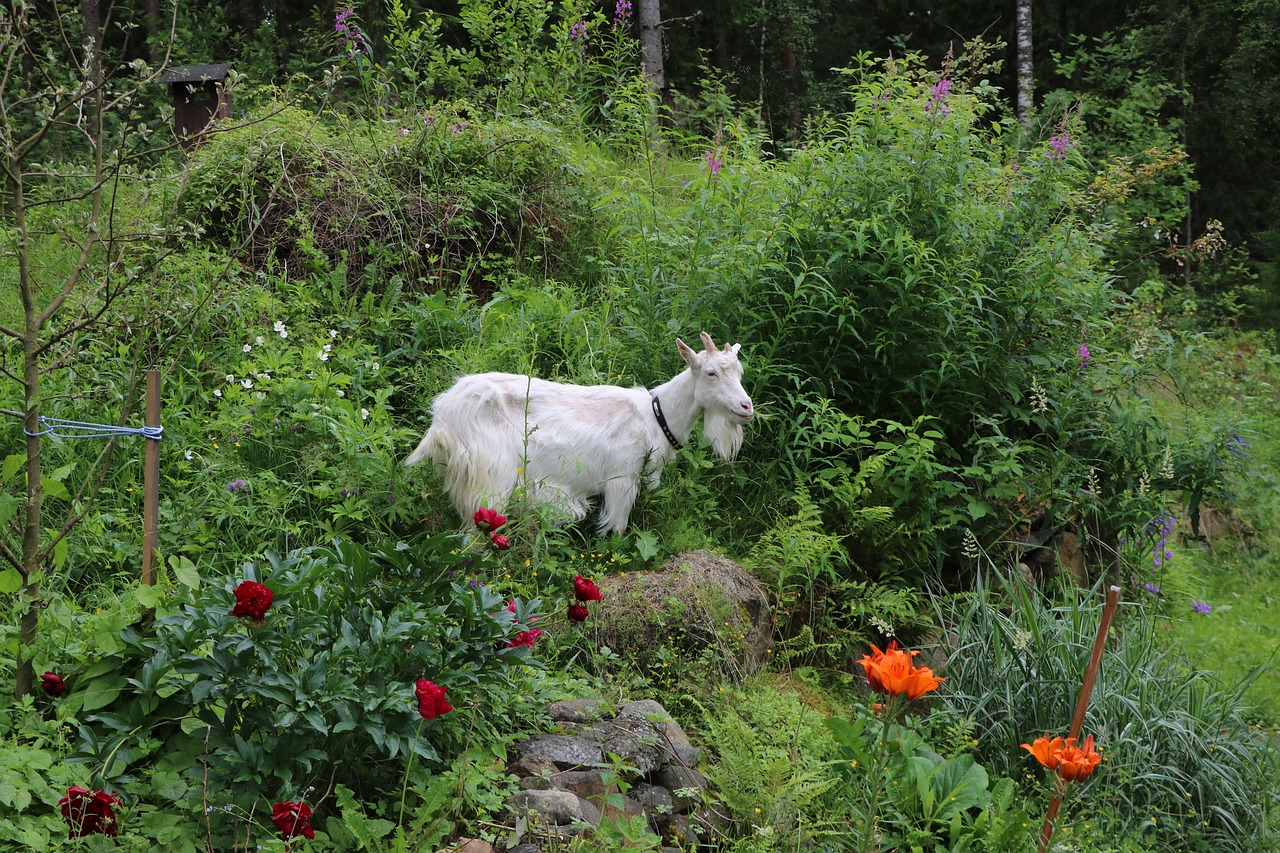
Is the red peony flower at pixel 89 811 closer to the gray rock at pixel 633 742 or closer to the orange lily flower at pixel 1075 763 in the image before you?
the gray rock at pixel 633 742

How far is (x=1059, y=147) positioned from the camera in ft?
19.2

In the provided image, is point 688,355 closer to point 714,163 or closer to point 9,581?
point 714,163

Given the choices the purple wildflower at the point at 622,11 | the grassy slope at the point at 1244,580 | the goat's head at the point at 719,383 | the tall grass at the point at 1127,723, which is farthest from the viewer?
the purple wildflower at the point at 622,11

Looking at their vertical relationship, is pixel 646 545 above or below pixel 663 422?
below

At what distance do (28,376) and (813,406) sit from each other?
11.5 ft

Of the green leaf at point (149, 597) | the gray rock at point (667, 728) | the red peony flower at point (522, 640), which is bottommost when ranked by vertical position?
the gray rock at point (667, 728)

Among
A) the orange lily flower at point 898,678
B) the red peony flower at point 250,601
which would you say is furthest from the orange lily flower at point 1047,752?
the red peony flower at point 250,601

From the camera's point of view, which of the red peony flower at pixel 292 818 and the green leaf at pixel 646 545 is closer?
the red peony flower at pixel 292 818

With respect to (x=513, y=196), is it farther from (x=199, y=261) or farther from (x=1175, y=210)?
(x=1175, y=210)

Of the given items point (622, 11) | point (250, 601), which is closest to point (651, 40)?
point (622, 11)

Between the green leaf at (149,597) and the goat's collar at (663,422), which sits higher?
the green leaf at (149,597)

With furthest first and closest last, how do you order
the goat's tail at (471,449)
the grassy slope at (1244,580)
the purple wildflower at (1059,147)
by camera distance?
the grassy slope at (1244,580), the purple wildflower at (1059,147), the goat's tail at (471,449)

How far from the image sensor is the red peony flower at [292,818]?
2467 mm

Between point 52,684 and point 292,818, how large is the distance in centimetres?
97
